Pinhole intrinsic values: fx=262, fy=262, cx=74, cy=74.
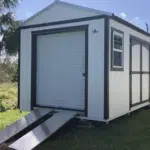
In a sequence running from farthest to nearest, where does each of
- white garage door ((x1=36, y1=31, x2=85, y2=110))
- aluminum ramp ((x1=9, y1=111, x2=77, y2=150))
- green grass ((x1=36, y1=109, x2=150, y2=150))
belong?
1. white garage door ((x1=36, y1=31, x2=85, y2=110))
2. green grass ((x1=36, y1=109, x2=150, y2=150))
3. aluminum ramp ((x1=9, y1=111, x2=77, y2=150))

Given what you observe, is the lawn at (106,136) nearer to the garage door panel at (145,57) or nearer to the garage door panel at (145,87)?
the garage door panel at (145,87)

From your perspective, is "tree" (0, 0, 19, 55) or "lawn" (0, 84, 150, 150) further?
"tree" (0, 0, 19, 55)

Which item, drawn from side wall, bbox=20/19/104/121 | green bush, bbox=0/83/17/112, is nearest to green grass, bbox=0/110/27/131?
green bush, bbox=0/83/17/112

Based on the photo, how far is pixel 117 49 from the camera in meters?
7.30

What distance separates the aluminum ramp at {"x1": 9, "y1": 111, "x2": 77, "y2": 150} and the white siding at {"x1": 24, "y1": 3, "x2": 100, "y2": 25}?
270 cm

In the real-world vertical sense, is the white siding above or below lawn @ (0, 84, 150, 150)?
above

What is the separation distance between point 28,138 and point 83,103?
2.22m

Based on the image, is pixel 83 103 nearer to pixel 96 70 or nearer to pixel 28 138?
pixel 96 70

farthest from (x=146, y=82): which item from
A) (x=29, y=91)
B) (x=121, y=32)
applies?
(x=29, y=91)

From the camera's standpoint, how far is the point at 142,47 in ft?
30.8

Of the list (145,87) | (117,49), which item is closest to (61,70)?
(117,49)

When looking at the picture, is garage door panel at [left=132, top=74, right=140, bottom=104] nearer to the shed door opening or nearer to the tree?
the shed door opening

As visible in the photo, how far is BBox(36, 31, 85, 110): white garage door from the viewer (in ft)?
24.5

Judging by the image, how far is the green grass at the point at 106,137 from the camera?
5.45 meters
